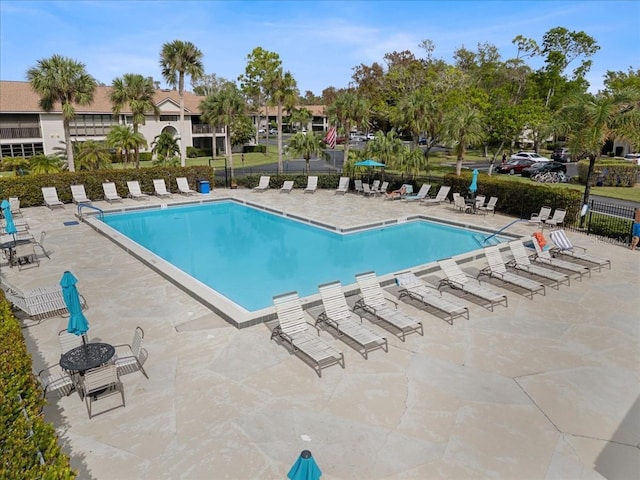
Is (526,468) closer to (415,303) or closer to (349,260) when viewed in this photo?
(415,303)

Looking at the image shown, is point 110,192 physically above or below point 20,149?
below

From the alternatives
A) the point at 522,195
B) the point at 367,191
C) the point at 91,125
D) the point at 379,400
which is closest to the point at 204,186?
the point at 367,191

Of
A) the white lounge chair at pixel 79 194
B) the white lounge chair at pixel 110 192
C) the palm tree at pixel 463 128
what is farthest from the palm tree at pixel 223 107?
the palm tree at pixel 463 128

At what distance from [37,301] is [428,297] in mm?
8576

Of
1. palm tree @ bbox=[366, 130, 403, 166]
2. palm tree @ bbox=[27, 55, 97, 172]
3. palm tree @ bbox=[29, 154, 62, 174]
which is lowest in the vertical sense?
palm tree @ bbox=[29, 154, 62, 174]

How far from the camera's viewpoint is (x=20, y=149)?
4034 centimetres

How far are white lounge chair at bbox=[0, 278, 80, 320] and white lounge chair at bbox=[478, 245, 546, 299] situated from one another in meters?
10.3

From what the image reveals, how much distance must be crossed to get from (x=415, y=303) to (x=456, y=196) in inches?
509

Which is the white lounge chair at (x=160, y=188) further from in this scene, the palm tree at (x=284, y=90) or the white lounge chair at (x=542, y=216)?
the white lounge chair at (x=542, y=216)

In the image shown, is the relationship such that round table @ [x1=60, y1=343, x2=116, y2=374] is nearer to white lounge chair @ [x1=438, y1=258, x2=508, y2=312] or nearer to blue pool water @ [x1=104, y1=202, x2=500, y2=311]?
blue pool water @ [x1=104, y1=202, x2=500, y2=311]

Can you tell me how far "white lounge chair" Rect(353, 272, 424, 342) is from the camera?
880 cm

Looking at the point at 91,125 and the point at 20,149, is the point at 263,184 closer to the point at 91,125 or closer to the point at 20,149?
the point at 91,125

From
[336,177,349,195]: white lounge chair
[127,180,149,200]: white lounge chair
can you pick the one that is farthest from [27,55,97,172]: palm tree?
[336,177,349,195]: white lounge chair

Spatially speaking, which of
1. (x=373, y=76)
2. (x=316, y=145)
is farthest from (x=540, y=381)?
(x=373, y=76)
